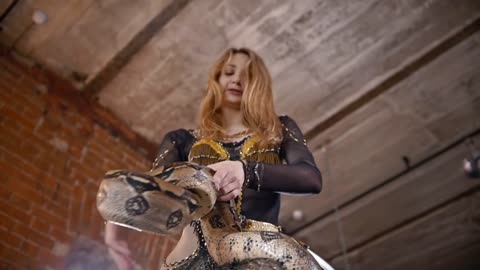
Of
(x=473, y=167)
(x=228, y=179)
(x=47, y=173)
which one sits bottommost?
(x=228, y=179)

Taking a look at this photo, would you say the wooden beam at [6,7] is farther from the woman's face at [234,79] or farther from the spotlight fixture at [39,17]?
the woman's face at [234,79]

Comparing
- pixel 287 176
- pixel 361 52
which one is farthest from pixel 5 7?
pixel 287 176

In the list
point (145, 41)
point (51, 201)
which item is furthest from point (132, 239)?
point (145, 41)

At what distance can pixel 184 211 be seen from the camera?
1.41 m

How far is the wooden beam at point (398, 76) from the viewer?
4.14m

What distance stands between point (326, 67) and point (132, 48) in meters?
1.53

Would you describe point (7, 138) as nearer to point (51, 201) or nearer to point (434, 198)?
point (51, 201)

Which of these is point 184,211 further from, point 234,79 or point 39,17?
point 39,17

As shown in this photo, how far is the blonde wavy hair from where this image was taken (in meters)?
2.01

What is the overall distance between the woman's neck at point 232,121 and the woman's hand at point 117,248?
0.60 meters

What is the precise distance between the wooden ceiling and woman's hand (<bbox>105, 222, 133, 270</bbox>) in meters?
2.65

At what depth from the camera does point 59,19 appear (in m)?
4.18

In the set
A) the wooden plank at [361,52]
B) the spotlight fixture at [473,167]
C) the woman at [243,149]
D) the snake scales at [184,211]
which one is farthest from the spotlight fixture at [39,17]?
the spotlight fixture at [473,167]

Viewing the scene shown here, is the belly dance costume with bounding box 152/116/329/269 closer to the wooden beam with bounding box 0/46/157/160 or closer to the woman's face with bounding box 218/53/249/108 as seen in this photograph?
the woman's face with bounding box 218/53/249/108
